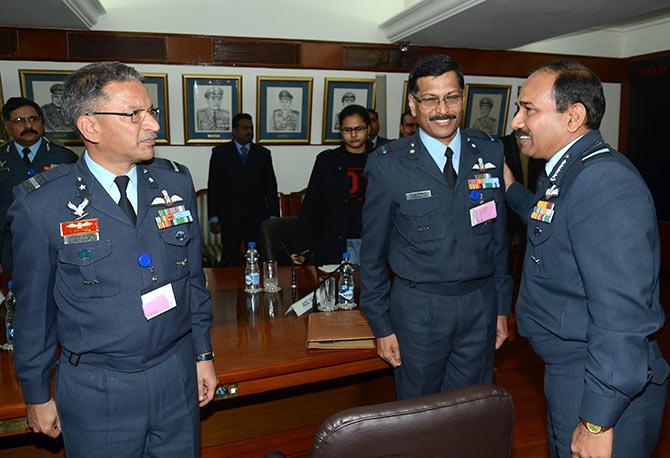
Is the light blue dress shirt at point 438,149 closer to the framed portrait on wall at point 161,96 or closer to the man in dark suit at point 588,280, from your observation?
the man in dark suit at point 588,280

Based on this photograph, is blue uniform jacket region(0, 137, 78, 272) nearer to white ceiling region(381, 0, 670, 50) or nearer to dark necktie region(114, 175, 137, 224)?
dark necktie region(114, 175, 137, 224)

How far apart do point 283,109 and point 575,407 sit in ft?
16.0

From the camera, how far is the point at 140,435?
1.53 m

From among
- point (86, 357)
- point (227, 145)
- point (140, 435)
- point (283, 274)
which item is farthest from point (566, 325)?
point (227, 145)

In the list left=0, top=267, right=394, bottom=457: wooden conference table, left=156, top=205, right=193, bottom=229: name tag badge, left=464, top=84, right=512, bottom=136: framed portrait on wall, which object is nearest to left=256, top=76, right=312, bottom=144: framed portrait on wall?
left=464, top=84, right=512, bottom=136: framed portrait on wall

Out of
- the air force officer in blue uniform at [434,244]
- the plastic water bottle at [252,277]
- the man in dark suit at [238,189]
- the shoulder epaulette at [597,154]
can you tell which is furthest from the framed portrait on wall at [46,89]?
the shoulder epaulette at [597,154]

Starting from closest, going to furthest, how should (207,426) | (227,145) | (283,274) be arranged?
(207,426), (283,274), (227,145)

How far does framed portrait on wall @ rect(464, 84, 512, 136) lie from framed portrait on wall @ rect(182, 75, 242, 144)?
8.90ft

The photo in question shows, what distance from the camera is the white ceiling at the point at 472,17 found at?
4.28 m

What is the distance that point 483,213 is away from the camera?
2.06m

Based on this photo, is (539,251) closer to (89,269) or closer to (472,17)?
(89,269)

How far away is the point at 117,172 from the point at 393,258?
3.38 ft

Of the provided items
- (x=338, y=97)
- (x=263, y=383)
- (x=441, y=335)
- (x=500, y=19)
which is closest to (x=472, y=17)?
(x=500, y=19)

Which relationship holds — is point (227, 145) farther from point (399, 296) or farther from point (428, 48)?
point (399, 296)
